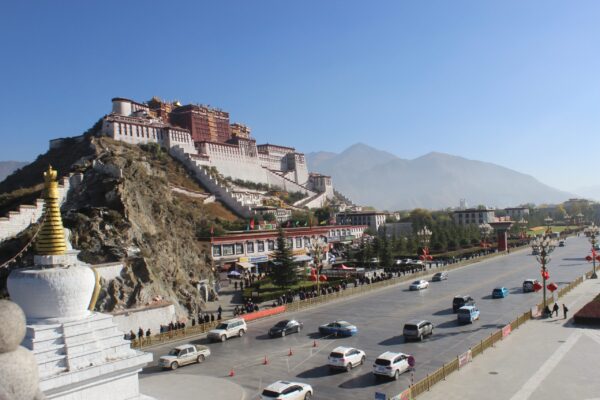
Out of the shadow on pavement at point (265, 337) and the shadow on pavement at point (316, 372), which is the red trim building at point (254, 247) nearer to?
the shadow on pavement at point (265, 337)

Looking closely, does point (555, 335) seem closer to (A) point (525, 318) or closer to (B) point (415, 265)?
(A) point (525, 318)

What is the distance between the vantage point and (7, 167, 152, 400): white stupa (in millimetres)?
11289

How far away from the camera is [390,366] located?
21.0 m

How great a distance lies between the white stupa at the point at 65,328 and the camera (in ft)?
37.0

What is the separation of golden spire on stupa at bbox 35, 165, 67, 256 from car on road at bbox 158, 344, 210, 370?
13048 mm

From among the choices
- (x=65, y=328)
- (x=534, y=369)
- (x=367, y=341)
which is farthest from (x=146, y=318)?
(x=534, y=369)

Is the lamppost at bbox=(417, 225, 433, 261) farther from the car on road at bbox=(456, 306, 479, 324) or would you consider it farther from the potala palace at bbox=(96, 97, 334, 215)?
the potala palace at bbox=(96, 97, 334, 215)

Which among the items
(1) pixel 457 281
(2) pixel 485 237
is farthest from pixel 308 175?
(1) pixel 457 281

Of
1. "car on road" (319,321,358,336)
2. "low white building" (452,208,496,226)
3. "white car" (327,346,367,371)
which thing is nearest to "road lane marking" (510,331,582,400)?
"white car" (327,346,367,371)

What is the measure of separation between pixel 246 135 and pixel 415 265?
89.3 metres

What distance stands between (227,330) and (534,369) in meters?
16.6

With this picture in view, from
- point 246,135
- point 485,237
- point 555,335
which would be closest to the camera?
point 555,335

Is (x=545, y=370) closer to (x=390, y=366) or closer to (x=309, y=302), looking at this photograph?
(x=390, y=366)

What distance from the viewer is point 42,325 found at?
11.4 metres
